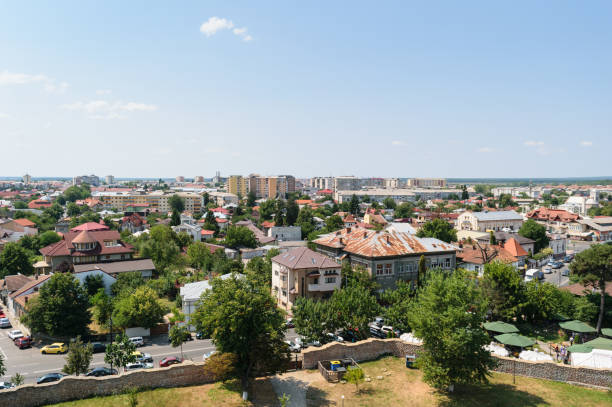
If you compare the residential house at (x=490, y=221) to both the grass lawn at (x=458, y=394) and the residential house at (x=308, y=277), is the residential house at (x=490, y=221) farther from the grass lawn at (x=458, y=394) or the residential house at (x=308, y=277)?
the grass lawn at (x=458, y=394)

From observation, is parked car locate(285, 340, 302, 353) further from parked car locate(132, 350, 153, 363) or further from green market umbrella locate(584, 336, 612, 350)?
green market umbrella locate(584, 336, 612, 350)

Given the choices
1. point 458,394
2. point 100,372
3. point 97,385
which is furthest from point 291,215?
point 97,385

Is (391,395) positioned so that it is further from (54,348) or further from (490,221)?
(490,221)

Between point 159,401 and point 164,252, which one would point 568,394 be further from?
point 164,252

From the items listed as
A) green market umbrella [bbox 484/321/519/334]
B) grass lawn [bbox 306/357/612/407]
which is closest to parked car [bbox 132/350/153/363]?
grass lawn [bbox 306/357/612/407]

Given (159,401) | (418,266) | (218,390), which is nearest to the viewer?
(159,401)

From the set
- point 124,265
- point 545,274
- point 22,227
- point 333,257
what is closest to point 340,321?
point 333,257
